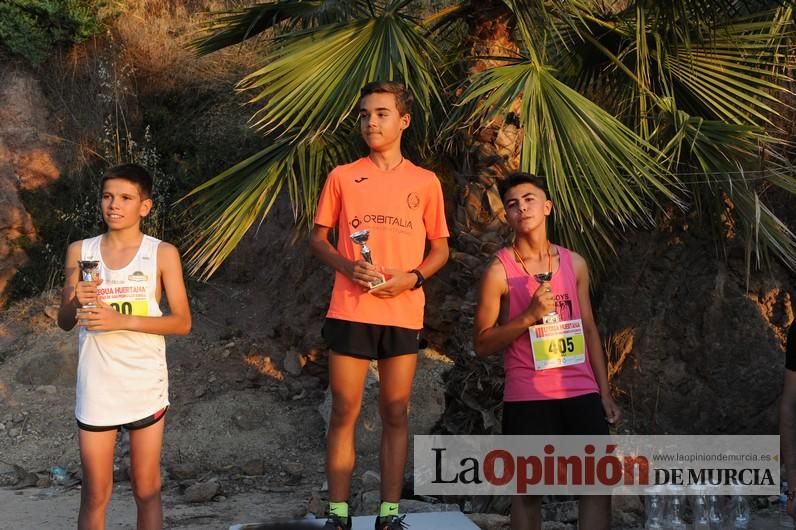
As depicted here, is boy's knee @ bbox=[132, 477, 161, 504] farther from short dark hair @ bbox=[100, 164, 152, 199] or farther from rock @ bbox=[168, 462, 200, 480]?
rock @ bbox=[168, 462, 200, 480]

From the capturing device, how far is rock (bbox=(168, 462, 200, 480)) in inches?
245

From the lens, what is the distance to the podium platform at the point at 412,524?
3842 millimetres

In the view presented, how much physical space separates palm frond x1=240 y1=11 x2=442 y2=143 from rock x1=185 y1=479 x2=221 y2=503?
2.32 m

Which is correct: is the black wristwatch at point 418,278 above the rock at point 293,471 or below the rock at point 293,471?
above

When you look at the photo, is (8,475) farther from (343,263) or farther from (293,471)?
(343,263)

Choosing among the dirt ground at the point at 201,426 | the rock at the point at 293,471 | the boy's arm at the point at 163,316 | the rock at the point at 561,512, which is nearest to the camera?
the boy's arm at the point at 163,316

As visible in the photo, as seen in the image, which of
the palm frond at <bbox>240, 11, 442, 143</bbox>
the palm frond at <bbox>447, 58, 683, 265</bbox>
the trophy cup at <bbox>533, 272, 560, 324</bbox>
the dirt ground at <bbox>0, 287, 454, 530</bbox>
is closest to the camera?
the trophy cup at <bbox>533, 272, 560, 324</bbox>

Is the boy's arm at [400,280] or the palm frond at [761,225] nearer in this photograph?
the boy's arm at [400,280]

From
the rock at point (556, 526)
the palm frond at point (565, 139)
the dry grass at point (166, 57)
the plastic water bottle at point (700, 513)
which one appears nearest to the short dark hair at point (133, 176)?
the palm frond at point (565, 139)

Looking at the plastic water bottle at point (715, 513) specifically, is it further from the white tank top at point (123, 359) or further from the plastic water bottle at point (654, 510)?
the white tank top at point (123, 359)

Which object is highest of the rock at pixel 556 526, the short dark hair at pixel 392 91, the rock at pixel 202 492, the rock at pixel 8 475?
the short dark hair at pixel 392 91

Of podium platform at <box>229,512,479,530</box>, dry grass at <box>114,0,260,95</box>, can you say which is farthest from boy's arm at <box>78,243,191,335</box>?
dry grass at <box>114,0,260,95</box>

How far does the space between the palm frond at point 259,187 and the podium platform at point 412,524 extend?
175cm

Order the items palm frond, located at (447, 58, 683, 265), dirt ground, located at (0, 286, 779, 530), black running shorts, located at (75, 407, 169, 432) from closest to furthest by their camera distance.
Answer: black running shorts, located at (75, 407, 169, 432) < palm frond, located at (447, 58, 683, 265) < dirt ground, located at (0, 286, 779, 530)
